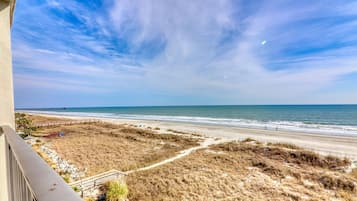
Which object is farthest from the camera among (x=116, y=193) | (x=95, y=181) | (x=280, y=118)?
(x=280, y=118)

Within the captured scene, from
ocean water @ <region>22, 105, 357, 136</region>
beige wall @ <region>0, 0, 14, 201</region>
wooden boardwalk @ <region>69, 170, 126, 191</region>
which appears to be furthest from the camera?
ocean water @ <region>22, 105, 357, 136</region>

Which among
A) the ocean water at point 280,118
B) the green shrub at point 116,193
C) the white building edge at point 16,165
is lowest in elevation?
the ocean water at point 280,118

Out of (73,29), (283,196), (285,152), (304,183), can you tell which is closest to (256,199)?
(283,196)

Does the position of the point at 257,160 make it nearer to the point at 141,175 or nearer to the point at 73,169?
the point at 141,175

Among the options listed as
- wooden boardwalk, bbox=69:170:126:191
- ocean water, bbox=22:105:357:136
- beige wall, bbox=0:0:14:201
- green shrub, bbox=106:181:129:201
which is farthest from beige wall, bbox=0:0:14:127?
ocean water, bbox=22:105:357:136

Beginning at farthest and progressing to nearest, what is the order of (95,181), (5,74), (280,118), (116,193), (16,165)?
1. (280,118)
2. (95,181)
3. (116,193)
4. (5,74)
5. (16,165)

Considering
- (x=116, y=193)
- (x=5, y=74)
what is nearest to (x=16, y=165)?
(x=5, y=74)

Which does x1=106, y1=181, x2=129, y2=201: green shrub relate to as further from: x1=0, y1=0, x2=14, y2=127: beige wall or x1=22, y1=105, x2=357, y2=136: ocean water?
x1=22, y1=105, x2=357, y2=136: ocean water

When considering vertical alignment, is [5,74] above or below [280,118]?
above

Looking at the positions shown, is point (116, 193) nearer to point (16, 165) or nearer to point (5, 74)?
point (5, 74)

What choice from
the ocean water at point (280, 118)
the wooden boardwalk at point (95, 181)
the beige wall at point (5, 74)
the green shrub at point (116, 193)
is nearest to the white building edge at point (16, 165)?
the beige wall at point (5, 74)

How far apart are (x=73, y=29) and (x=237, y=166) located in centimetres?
1447

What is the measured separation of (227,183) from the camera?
584 cm

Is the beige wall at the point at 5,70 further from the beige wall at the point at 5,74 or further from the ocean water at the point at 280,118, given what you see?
the ocean water at the point at 280,118
